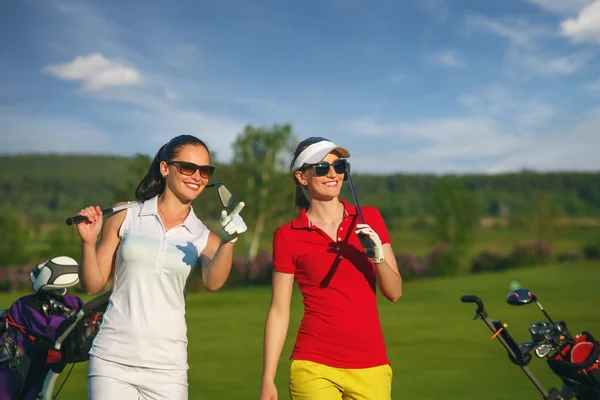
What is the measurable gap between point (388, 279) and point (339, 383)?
59cm

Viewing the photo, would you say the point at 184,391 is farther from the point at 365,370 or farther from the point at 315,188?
the point at 315,188

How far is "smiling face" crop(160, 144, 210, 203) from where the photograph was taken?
4.04 metres

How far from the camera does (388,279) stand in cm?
380

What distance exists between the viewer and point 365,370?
12.4 feet

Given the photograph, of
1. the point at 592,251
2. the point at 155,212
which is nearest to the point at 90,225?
the point at 155,212

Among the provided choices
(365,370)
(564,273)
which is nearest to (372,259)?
(365,370)

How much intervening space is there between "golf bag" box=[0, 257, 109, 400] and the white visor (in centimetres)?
188

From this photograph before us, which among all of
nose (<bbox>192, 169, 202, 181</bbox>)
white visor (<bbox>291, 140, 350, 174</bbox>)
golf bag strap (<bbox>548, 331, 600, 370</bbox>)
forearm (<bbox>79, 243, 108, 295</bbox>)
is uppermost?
white visor (<bbox>291, 140, 350, 174</bbox>)

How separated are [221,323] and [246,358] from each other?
6354 millimetres

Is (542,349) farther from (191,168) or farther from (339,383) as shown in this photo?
(191,168)

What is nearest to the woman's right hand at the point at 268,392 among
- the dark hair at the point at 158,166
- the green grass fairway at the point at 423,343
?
the dark hair at the point at 158,166

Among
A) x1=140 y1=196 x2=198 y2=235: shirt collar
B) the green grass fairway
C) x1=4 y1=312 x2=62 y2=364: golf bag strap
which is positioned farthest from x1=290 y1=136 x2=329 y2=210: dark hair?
the green grass fairway

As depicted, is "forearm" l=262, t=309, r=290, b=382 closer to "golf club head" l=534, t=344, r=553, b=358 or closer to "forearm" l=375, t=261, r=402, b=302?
"forearm" l=375, t=261, r=402, b=302

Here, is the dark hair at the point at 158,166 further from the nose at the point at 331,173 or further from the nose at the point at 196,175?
the nose at the point at 331,173
